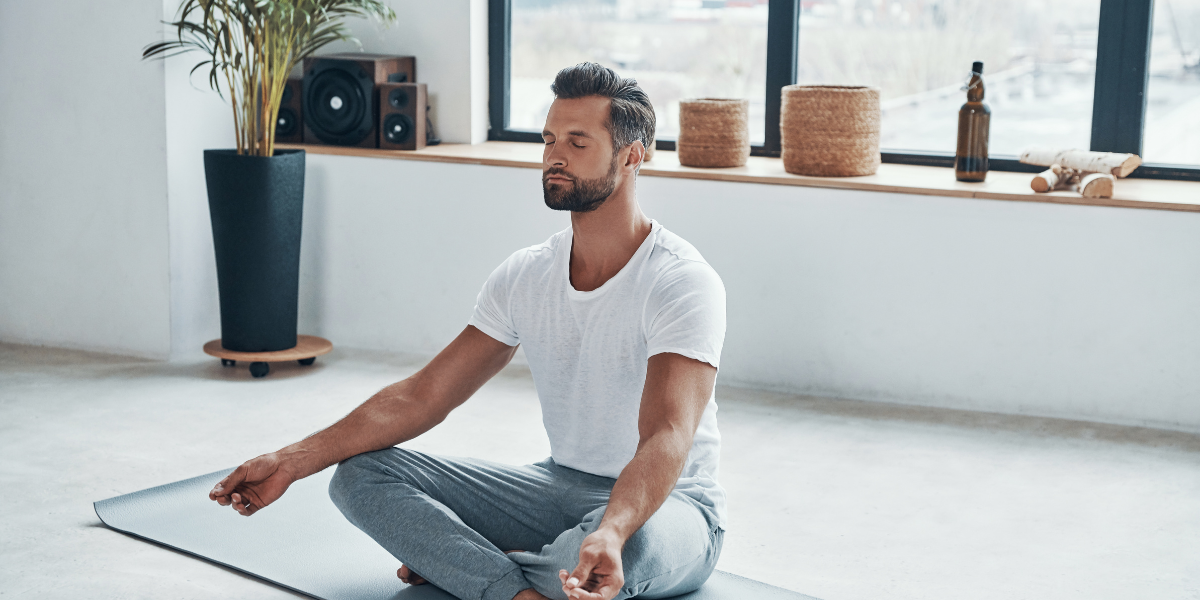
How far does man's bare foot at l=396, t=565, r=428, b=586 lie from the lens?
2282 mm

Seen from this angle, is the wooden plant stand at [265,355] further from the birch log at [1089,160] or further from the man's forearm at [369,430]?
the birch log at [1089,160]

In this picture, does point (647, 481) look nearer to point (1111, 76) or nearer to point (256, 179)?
point (256, 179)

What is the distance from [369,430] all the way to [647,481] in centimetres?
59

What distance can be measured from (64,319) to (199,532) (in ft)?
6.78

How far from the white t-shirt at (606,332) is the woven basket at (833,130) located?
1665mm

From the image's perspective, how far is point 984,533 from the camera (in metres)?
2.68

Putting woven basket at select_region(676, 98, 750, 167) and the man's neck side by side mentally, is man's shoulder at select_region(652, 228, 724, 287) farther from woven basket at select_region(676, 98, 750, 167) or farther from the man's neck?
woven basket at select_region(676, 98, 750, 167)

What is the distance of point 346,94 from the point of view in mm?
4367

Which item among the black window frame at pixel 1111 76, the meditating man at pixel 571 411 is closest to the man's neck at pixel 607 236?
the meditating man at pixel 571 411

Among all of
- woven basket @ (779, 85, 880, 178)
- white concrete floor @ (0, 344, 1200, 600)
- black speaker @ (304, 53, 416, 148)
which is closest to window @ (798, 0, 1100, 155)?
woven basket @ (779, 85, 880, 178)

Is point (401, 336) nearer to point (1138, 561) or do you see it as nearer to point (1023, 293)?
point (1023, 293)

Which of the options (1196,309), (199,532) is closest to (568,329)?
(199,532)

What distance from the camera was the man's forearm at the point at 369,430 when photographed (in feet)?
6.90

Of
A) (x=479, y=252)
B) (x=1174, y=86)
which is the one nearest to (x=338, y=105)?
(x=479, y=252)
